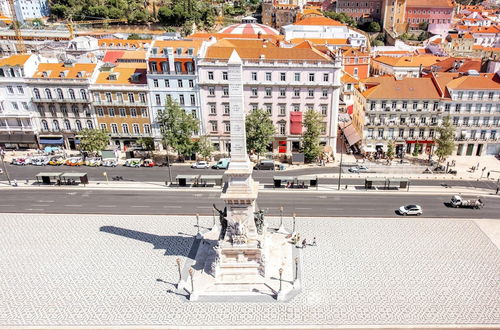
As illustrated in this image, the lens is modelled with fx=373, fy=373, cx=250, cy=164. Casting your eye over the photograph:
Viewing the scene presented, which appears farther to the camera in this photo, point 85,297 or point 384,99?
point 384,99

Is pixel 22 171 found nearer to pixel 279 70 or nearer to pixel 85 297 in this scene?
pixel 85 297

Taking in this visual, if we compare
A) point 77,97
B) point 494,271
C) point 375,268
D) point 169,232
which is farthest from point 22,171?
point 494,271

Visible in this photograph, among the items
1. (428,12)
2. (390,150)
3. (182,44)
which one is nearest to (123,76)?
(182,44)

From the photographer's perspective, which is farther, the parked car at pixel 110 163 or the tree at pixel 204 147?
the parked car at pixel 110 163

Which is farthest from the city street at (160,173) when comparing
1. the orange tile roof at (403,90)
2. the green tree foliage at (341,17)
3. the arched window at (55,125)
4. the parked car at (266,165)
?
the green tree foliage at (341,17)

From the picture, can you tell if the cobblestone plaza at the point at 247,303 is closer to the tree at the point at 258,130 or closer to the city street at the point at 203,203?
the city street at the point at 203,203

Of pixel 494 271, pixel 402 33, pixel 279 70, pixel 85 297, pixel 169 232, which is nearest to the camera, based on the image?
pixel 85 297
